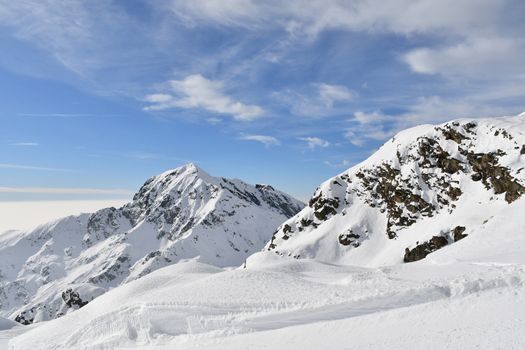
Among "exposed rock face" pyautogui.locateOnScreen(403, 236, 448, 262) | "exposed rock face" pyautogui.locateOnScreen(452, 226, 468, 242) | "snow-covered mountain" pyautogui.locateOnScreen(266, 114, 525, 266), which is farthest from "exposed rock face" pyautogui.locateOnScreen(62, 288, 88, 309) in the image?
"exposed rock face" pyautogui.locateOnScreen(452, 226, 468, 242)

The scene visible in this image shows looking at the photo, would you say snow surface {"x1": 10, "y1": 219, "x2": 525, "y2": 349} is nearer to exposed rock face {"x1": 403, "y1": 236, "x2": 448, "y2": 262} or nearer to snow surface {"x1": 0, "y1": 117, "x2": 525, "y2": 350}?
snow surface {"x1": 0, "y1": 117, "x2": 525, "y2": 350}

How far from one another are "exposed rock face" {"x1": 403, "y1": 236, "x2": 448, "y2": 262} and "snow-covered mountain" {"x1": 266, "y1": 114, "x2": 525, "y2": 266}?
170 millimetres

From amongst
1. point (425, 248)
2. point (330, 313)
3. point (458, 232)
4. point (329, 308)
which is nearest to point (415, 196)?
point (425, 248)

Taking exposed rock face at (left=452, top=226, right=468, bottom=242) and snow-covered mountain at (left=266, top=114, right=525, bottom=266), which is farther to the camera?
snow-covered mountain at (left=266, top=114, right=525, bottom=266)

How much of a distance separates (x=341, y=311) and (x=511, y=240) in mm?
→ 21849

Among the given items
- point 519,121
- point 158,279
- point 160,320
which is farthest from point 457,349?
point 519,121

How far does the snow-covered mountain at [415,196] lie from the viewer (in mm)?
72375

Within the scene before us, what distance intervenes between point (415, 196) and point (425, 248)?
18.9 meters

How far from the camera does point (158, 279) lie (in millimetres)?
40844

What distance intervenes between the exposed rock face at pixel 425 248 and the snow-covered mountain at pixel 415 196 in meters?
0.17

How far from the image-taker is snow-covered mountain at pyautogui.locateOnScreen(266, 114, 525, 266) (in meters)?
72.4

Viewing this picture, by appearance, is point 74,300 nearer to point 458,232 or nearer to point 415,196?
point 415,196

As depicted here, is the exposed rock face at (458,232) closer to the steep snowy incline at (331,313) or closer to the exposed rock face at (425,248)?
the exposed rock face at (425,248)

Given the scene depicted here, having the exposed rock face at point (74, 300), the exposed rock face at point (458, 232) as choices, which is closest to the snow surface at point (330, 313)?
the exposed rock face at point (458, 232)
